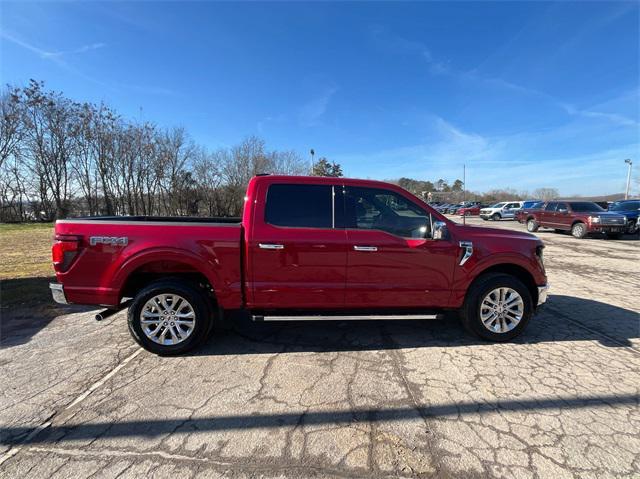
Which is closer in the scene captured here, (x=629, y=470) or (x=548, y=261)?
(x=629, y=470)

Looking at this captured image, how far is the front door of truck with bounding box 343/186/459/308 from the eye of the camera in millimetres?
3670

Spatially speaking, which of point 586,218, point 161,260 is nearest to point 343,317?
point 161,260

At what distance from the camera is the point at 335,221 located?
3.73 metres

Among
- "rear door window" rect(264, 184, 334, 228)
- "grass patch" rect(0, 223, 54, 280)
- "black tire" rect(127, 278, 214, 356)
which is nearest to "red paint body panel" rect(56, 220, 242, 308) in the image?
"black tire" rect(127, 278, 214, 356)

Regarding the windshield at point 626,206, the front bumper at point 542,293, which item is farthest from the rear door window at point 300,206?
the windshield at point 626,206

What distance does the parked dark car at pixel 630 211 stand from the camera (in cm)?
1562

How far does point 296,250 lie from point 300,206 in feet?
1.79

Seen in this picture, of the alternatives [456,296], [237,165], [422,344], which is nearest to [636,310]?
[456,296]

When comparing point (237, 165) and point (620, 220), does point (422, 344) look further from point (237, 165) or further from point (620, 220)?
point (237, 165)

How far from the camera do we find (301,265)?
11.8ft

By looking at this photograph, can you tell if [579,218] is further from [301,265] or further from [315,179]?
[301,265]

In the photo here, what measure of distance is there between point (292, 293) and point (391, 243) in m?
1.29

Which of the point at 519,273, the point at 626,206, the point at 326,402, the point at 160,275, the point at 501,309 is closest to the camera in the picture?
the point at 326,402

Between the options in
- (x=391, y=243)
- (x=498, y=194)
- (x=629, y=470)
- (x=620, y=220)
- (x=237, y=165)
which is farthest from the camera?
(x=498, y=194)
